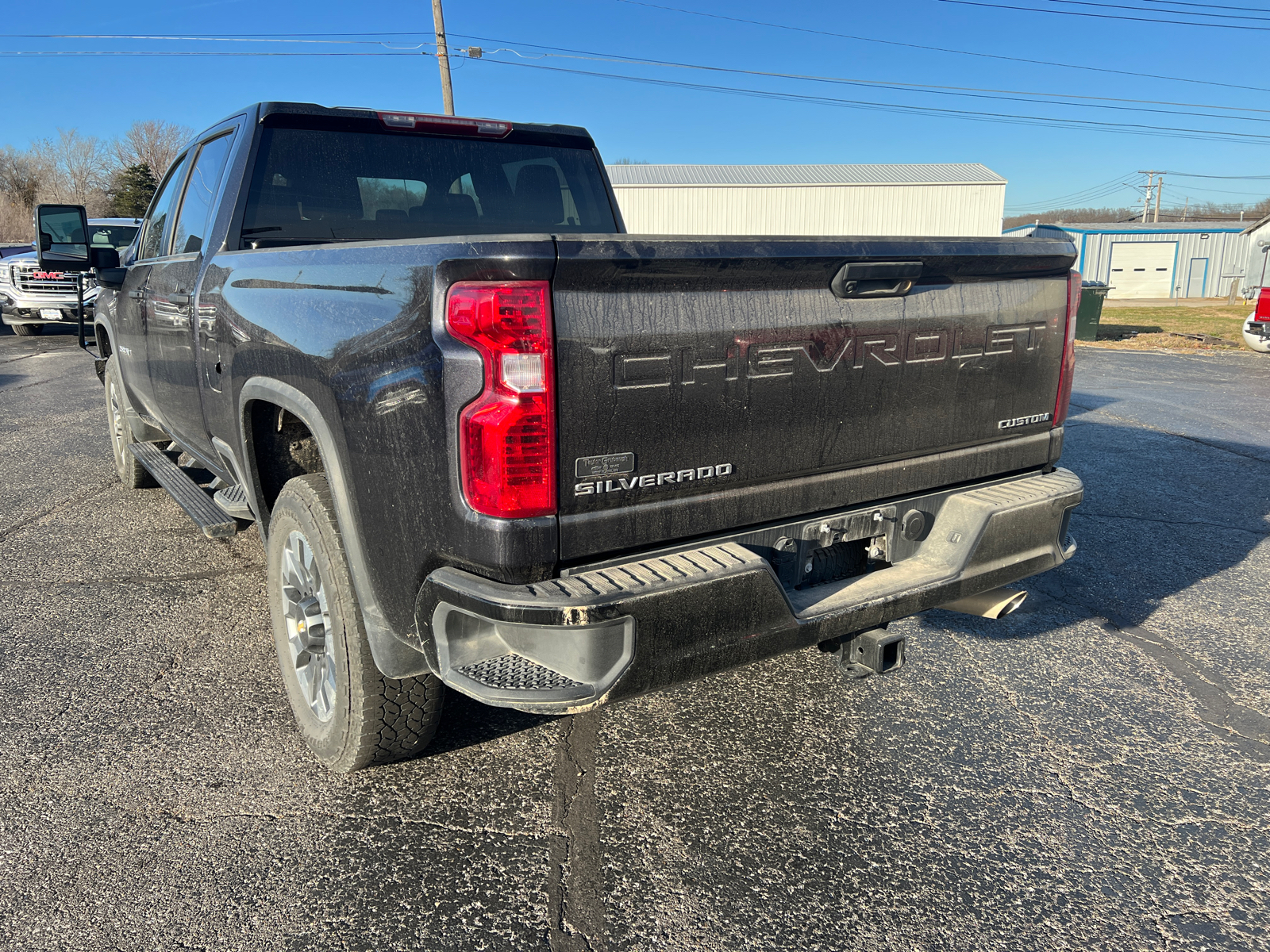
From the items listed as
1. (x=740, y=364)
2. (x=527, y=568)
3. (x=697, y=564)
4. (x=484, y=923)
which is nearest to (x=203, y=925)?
(x=484, y=923)

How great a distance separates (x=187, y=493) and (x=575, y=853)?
2.84m

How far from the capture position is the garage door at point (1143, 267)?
5156 centimetres

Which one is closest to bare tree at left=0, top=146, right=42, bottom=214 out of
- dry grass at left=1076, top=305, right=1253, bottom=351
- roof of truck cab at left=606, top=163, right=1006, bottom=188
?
roof of truck cab at left=606, top=163, right=1006, bottom=188

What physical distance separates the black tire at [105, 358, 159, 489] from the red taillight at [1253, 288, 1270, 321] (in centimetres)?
1704

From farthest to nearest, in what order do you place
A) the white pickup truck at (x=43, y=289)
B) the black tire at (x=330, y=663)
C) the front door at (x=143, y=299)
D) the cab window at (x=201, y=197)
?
1. the white pickup truck at (x=43, y=289)
2. the front door at (x=143, y=299)
3. the cab window at (x=201, y=197)
4. the black tire at (x=330, y=663)

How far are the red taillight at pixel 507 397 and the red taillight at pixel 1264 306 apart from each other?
1739 centimetres

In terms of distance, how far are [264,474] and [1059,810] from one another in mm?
2920

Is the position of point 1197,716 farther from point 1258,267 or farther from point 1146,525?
point 1258,267

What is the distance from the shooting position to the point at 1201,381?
1238cm

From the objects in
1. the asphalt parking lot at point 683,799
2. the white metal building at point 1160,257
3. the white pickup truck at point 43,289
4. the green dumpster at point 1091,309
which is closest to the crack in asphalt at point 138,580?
the asphalt parking lot at point 683,799

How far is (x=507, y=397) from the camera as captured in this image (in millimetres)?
2004

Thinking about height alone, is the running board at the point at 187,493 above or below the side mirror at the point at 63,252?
below

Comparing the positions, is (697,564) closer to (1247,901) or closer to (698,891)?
(698,891)

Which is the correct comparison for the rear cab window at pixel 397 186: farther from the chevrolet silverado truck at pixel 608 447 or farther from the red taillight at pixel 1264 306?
the red taillight at pixel 1264 306
